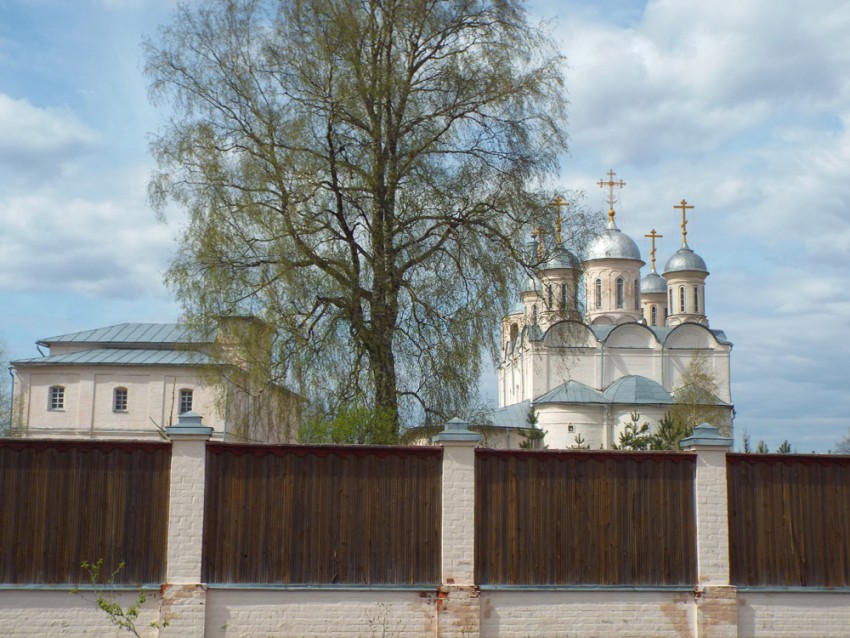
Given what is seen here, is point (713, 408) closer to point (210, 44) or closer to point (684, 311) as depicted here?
point (684, 311)

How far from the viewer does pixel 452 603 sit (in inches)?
513

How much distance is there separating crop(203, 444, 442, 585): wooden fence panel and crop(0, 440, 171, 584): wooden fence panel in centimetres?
66

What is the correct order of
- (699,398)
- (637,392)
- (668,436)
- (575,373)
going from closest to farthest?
(668,436) < (699,398) < (637,392) < (575,373)

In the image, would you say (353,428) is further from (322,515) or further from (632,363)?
(632,363)

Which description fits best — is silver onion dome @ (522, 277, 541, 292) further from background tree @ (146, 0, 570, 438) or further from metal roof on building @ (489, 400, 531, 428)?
metal roof on building @ (489, 400, 531, 428)

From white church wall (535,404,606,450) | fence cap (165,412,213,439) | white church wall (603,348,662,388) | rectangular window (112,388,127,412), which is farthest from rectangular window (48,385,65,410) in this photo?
fence cap (165,412,213,439)

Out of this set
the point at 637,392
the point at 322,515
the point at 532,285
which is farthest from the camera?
the point at 637,392

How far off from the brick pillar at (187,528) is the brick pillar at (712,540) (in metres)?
6.13

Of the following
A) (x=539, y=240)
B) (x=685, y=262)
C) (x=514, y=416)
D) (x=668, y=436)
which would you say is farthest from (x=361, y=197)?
(x=685, y=262)

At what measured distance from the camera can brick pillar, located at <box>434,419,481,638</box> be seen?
13008mm

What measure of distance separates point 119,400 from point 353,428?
33.3 meters

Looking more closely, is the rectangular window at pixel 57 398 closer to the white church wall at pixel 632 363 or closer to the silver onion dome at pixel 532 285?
the white church wall at pixel 632 363

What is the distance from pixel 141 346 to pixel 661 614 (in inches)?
1608

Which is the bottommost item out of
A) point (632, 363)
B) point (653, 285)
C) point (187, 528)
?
point (187, 528)
